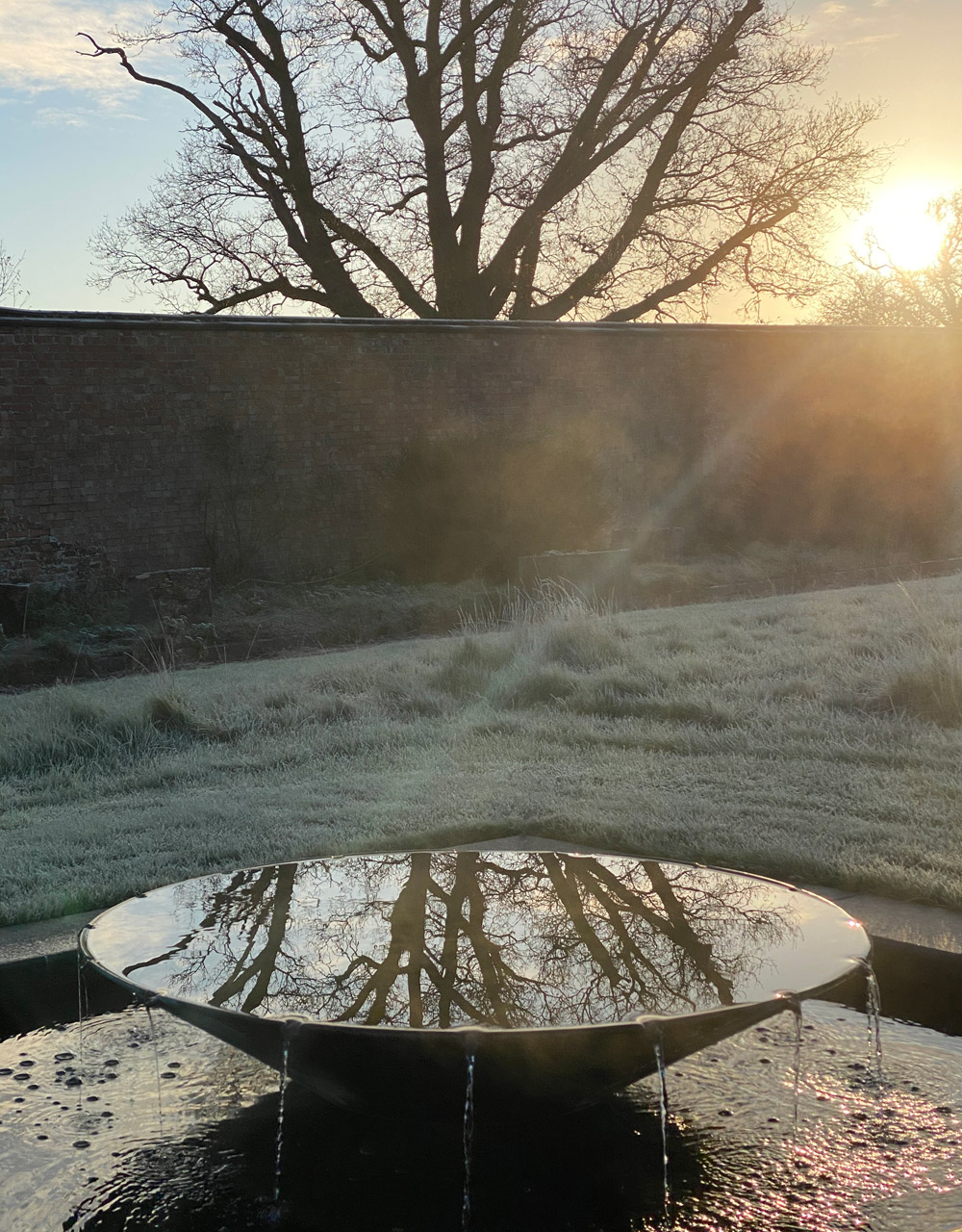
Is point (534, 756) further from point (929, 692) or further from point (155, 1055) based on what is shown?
point (155, 1055)

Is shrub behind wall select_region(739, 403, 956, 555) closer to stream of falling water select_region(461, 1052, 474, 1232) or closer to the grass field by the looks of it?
the grass field

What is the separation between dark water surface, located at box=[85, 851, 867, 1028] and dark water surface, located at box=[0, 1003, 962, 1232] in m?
0.28

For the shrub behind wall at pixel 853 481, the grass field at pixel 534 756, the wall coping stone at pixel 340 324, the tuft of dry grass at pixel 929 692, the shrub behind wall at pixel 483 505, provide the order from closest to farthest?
1. the grass field at pixel 534 756
2. the tuft of dry grass at pixel 929 692
3. the wall coping stone at pixel 340 324
4. the shrub behind wall at pixel 483 505
5. the shrub behind wall at pixel 853 481

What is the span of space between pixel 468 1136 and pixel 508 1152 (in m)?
0.18

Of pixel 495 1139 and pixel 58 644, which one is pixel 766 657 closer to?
pixel 495 1139

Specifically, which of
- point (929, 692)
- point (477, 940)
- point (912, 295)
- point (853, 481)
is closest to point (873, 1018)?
point (477, 940)

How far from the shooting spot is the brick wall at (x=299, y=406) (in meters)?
13.3

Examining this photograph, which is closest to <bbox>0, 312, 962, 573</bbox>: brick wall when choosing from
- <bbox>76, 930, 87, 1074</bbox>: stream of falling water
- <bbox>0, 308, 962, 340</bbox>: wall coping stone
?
<bbox>0, 308, 962, 340</bbox>: wall coping stone

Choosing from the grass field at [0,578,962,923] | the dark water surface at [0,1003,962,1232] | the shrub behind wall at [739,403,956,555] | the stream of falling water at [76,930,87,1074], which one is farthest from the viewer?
the shrub behind wall at [739,403,956,555]

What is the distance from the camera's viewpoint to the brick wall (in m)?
13.3

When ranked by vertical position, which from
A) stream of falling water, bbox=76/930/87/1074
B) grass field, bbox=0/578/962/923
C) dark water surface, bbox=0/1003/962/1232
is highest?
grass field, bbox=0/578/962/923

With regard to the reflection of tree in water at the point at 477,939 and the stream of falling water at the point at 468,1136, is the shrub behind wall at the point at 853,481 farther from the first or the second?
the stream of falling water at the point at 468,1136

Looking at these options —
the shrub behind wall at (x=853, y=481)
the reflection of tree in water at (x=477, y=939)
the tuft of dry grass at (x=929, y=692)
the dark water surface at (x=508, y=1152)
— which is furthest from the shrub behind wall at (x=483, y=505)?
the dark water surface at (x=508, y=1152)

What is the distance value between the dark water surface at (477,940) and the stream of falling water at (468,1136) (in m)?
0.18
